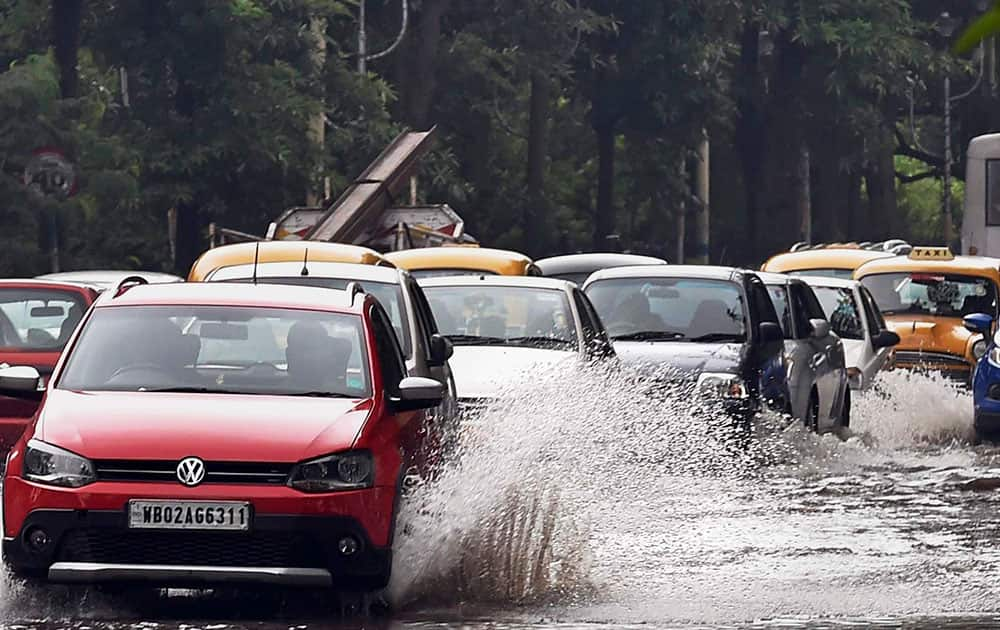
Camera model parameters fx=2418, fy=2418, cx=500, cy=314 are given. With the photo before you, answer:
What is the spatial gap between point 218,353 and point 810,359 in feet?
31.2

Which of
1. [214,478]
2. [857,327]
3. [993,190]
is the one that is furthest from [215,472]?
[993,190]

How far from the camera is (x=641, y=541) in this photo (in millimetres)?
11953

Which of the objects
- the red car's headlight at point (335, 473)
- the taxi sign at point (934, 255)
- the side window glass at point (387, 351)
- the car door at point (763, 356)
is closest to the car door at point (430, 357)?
the side window glass at point (387, 351)

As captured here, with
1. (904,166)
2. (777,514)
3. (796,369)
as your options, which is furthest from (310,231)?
(904,166)

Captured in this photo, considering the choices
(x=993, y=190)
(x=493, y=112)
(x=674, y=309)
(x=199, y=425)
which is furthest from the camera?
(x=493, y=112)

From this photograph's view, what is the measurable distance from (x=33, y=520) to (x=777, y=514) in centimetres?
553

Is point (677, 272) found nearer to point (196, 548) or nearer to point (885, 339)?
point (885, 339)

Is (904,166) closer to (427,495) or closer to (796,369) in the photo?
(796,369)

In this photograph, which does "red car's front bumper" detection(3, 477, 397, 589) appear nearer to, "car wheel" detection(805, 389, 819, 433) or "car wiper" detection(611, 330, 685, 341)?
"car wiper" detection(611, 330, 685, 341)

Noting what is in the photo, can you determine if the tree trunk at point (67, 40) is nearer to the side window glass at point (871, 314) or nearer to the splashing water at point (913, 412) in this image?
the side window glass at point (871, 314)

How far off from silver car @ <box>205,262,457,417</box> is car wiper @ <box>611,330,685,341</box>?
2971 millimetres

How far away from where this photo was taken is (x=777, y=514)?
13219 millimetres

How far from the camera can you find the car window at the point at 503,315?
50.3 feet

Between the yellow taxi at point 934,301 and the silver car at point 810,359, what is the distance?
2803mm
